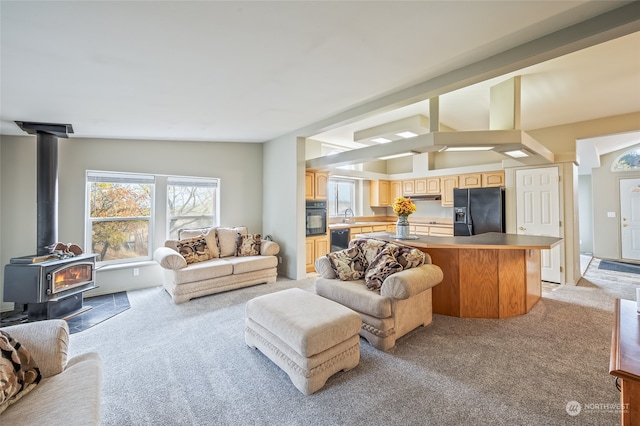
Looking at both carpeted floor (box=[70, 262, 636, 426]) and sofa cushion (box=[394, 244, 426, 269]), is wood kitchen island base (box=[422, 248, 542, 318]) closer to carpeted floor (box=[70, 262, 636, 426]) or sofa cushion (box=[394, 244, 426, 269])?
carpeted floor (box=[70, 262, 636, 426])

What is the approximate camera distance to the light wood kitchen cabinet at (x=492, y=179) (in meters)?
5.14

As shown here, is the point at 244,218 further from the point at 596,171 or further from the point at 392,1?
the point at 596,171

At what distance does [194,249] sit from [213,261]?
35 centimetres

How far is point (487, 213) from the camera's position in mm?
5078

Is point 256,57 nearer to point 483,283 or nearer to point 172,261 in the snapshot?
point 172,261

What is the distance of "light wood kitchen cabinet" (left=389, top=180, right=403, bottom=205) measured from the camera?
7152 mm

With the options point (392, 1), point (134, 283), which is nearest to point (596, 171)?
point (392, 1)

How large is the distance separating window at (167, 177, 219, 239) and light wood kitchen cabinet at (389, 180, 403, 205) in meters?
4.61

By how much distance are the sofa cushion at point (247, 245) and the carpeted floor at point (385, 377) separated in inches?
61.8

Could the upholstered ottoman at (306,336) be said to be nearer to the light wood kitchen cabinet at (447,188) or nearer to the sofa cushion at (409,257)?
the sofa cushion at (409,257)

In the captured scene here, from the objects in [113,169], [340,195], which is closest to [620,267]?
[340,195]

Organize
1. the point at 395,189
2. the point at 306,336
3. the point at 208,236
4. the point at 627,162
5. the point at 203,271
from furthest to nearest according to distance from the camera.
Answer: the point at 395,189 < the point at 627,162 < the point at 208,236 < the point at 203,271 < the point at 306,336

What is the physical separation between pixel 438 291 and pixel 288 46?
313cm

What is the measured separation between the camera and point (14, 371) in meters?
1.28
